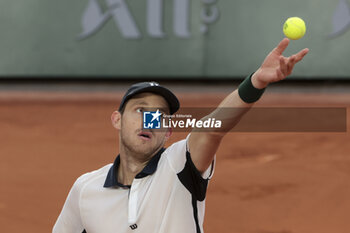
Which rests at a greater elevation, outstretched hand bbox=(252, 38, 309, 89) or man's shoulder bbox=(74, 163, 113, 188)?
outstretched hand bbox=(252, 38, 309, 89)

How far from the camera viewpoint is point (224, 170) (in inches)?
284

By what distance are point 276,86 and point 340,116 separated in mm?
1973

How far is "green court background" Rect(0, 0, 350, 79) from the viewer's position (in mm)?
11555

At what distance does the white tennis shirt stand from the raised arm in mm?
79

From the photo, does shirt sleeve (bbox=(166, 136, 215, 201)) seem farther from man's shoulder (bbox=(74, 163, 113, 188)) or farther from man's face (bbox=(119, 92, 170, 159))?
man's shoulder (bbox=(74, 163, 113, 188))

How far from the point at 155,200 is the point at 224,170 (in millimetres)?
4508

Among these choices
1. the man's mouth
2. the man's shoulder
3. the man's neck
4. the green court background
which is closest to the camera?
the man's mouth

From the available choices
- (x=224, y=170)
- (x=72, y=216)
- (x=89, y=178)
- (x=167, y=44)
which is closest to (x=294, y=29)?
(x=89, y=178)

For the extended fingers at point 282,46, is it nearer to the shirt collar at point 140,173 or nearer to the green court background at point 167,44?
the shirt collar at point 140,173

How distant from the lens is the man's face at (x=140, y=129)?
2.87m

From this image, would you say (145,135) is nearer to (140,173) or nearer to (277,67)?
(140,173)

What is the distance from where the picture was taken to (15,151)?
27.1ft

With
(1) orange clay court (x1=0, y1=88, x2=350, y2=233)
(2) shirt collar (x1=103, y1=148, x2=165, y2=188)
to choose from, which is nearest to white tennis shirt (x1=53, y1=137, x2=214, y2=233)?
(2) shirt collar (x1=103, y1=148, x2=165, y2=188)

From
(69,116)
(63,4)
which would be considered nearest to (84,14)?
(63,4)
